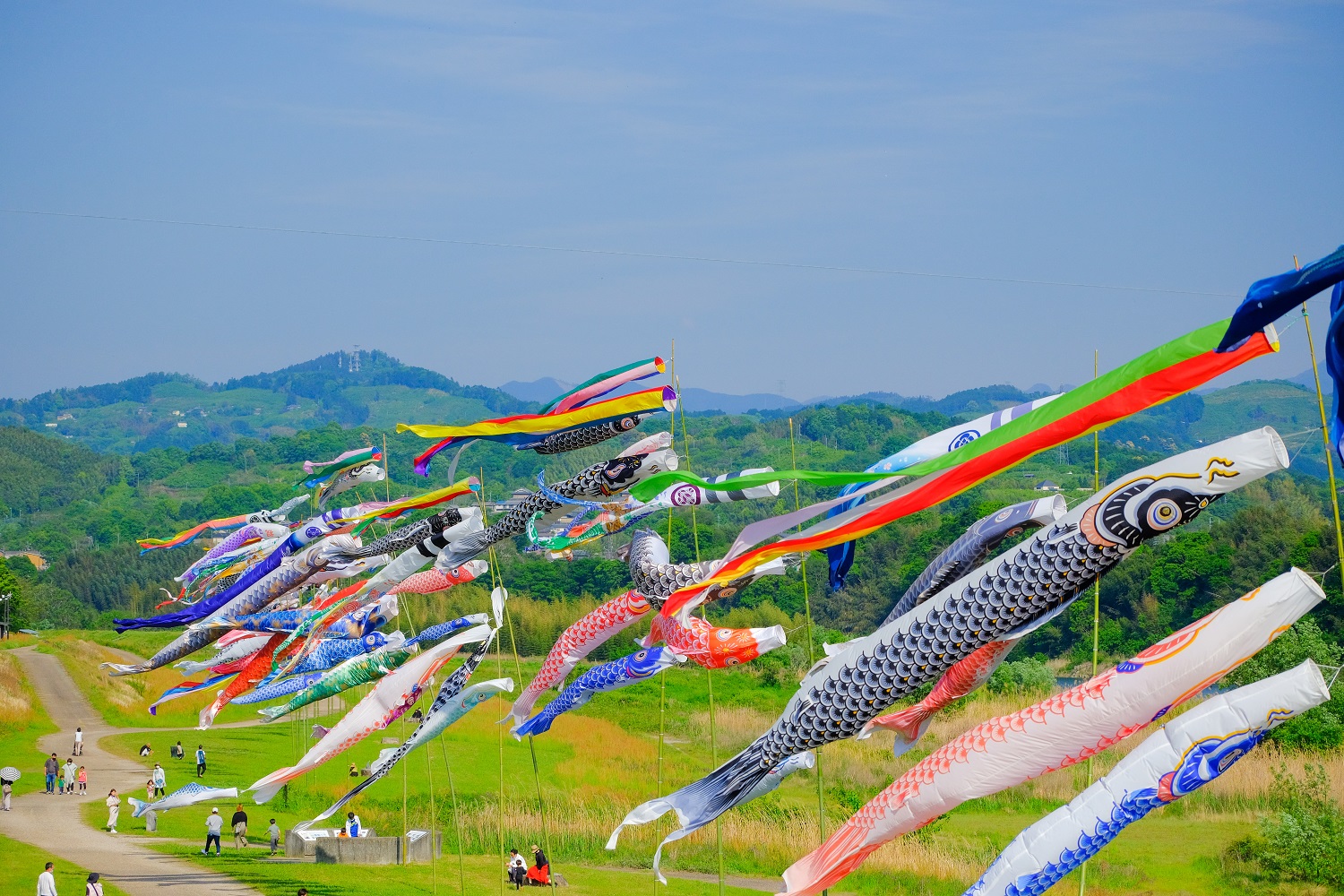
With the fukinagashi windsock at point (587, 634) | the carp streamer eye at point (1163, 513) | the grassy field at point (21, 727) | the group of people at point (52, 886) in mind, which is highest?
the carp streamer eye at point (1163, 513)

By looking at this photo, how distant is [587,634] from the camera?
1315cm

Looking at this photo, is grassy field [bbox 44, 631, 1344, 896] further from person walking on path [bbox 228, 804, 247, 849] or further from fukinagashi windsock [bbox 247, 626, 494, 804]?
fukinagashi windsock [bbox 247, 626, 494, 804]

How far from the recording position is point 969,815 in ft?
83.3

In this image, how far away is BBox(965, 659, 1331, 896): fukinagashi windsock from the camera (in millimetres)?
7758

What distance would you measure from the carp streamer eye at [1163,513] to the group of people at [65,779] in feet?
77.8

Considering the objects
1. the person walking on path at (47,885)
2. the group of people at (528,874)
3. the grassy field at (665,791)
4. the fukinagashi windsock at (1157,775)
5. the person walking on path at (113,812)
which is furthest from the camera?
the person walking on path at (113,812)

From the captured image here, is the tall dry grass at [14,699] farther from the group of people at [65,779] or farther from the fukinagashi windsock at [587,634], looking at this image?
the fukinagashi windsock at [587,634]

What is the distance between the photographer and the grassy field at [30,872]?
18.2 m

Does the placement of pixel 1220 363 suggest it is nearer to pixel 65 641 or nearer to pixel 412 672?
pixel 412 672

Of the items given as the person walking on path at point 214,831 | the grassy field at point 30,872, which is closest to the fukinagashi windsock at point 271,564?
the person walking on path at point 214,831

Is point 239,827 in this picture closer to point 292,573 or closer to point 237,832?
point 237,832

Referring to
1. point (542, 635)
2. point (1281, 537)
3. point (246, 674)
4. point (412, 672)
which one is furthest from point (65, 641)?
point (1281, 537)

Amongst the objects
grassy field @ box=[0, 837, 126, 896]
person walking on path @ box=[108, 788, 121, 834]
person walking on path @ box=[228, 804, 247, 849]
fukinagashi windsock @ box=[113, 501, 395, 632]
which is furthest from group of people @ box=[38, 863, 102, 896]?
person walking on path @ box=[108, 788, 121, 834]

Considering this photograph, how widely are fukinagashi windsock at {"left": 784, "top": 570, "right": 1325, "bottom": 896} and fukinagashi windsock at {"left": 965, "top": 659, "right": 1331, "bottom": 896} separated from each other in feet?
0.64
